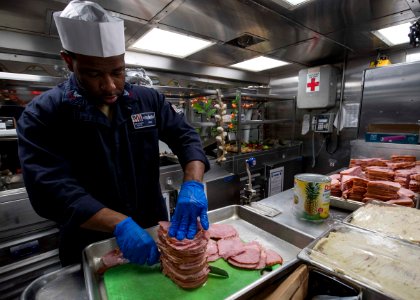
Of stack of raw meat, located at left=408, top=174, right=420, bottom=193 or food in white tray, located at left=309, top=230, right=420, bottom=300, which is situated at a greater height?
stack of raw meat, located at left=408, top=174, right=420, bottom=193

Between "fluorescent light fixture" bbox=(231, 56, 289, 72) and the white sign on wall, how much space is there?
1.48ft

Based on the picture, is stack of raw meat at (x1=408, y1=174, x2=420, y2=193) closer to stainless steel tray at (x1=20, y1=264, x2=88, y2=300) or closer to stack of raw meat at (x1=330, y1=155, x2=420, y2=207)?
stack of raw meat at (x1=330, y1=155, x2=420, y2=207)

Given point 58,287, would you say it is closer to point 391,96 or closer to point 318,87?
point 391,96

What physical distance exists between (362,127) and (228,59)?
7.00 feet

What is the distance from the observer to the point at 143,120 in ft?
4.04

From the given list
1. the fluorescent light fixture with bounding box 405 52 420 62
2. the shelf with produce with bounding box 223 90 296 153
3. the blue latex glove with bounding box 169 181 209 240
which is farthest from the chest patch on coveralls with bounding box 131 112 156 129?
the fluorescent light fixture with bounding box 405 52 420 62

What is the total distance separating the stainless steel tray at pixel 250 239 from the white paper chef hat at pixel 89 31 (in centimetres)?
86

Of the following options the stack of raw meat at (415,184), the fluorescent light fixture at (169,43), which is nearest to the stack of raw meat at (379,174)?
the stack of raw meat at (415,184)

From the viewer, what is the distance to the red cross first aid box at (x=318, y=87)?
3584mm

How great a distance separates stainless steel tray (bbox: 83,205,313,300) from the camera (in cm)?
74

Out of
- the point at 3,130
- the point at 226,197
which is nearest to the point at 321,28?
the point at 226,197

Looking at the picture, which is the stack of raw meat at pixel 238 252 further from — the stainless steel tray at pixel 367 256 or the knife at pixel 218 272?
the stainless steel tray at pixel 367 256

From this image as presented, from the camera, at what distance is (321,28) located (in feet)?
7.82

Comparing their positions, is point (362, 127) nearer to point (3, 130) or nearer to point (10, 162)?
point (3, 130)
